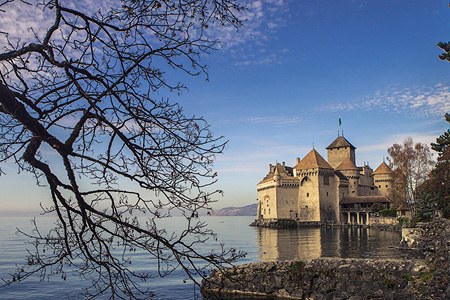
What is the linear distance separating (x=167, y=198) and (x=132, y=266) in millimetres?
30027

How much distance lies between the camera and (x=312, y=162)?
251 feet

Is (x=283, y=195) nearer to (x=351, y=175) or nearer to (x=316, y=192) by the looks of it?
(x=316, y=192)

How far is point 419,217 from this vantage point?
38281 millimetres

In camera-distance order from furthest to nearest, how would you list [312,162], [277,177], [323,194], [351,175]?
[351,175]
[277,177]
[312,162]
[323,194]

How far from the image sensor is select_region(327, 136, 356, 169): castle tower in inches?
3437

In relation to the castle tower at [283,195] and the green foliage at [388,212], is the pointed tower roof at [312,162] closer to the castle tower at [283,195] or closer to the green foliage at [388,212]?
the castle tower at [283,195]

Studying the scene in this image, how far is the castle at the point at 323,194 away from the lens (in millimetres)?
75875

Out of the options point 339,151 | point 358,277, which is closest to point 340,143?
point 339,151

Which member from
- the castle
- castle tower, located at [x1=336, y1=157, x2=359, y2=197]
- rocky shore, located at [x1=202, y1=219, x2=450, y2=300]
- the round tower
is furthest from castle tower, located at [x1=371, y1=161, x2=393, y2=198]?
rocky shore, located at [x1=202, y1=219, x2=450, y2=300]

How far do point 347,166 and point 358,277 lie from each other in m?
66.8

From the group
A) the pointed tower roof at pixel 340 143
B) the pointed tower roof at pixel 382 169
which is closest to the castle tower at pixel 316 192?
the pointed tower roof at pixel 382 169

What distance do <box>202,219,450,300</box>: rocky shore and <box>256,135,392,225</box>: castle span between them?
5588 centimetres

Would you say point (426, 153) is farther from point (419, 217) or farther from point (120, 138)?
point (120, 138)

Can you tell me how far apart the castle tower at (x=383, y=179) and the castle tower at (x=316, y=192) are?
1125cm
